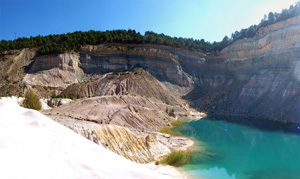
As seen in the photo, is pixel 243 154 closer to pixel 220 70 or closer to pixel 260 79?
pixel 260 79

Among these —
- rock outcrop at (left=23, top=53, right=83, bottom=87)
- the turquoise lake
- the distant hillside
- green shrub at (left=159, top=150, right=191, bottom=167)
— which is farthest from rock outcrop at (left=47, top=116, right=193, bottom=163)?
the distant hillside

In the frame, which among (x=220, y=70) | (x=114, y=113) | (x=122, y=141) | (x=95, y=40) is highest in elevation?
(x=95, y=40)

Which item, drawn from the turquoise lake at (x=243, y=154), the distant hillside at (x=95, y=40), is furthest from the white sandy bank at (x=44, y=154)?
the distant hillside at (x=95, y=40)

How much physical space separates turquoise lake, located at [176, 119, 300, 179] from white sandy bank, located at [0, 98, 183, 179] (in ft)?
30.4

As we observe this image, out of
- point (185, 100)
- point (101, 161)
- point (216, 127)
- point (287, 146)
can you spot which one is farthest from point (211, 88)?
point (101, 161)

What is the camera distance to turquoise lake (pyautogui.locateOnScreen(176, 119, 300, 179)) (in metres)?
16.1

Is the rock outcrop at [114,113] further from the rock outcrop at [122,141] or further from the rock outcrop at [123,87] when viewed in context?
the rock outcrop at [123,87]

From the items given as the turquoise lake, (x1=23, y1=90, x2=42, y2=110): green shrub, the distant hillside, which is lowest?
the turquoise lake

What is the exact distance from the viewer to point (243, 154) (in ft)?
68.6

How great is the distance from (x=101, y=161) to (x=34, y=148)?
2.59 meters

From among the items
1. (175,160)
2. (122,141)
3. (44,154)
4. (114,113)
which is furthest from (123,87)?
(44,154)

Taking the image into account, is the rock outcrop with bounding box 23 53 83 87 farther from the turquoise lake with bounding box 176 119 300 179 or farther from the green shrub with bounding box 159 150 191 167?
the green shrub with bounding box 159 150 191 167

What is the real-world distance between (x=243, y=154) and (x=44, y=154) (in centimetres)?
1973

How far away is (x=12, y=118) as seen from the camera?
923 centimetres
